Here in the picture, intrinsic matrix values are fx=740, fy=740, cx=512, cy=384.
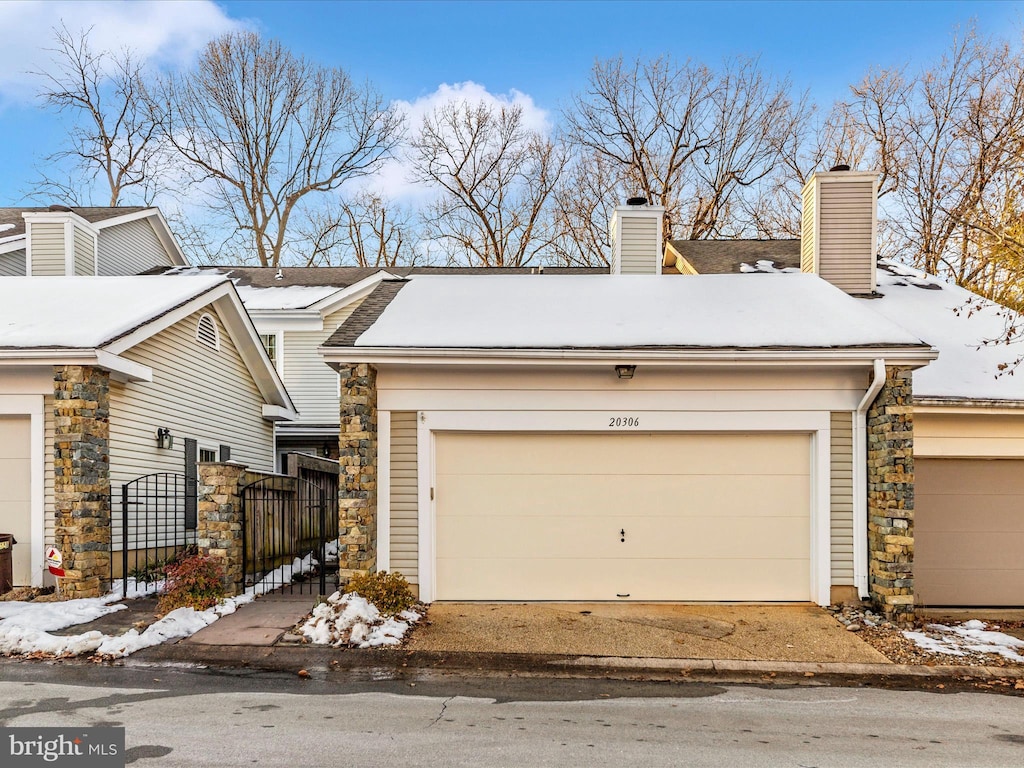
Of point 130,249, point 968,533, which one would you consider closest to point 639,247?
point 968,533

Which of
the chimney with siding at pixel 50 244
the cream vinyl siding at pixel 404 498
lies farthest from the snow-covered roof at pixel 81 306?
the cream vinyl siding at pixel 404 498

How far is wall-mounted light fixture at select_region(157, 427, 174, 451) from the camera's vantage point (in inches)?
409

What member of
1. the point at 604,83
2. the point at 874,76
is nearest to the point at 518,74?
the point at 604,83

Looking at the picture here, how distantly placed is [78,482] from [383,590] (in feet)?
12.2

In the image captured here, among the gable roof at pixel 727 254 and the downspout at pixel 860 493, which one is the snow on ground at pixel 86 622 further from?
the gable roof at pixel 727 254

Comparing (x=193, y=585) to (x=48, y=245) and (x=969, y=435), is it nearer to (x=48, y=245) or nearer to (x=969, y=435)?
(x=969, y=435)

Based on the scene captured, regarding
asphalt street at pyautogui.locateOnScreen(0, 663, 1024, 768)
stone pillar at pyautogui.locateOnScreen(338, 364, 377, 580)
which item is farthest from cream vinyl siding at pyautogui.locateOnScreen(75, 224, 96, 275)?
asphalt street at pyautogui.locateOnScreen(0, 663, 1024, 768)

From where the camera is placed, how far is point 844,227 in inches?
450

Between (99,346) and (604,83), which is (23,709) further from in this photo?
(604,83)

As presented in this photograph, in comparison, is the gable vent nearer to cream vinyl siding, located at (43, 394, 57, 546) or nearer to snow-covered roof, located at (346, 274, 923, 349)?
cream vinyl siding, located at (43, 394, 57, 546)

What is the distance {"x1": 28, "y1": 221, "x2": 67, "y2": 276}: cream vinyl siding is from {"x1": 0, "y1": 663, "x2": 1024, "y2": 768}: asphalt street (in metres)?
10.0

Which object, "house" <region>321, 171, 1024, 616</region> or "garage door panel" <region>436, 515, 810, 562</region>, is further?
"garage door panel" <region>436, 515, 810, 562</region>

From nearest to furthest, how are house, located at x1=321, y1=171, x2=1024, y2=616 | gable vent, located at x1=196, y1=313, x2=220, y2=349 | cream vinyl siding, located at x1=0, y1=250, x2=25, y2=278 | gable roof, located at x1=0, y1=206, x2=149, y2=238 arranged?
house, located at x1=321, y1=171, x2=1024, y2=616 < gable vent, located at x1=196, y1=313, x2=220, y2=349 < cream vinyl siding, located at x1=0, y1=250, x2=25, y2=278 < gable roof, located at x1=0, y1=206, x2=149, y2=238

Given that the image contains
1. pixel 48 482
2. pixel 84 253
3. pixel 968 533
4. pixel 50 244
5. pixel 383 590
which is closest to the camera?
pixel 383 590
